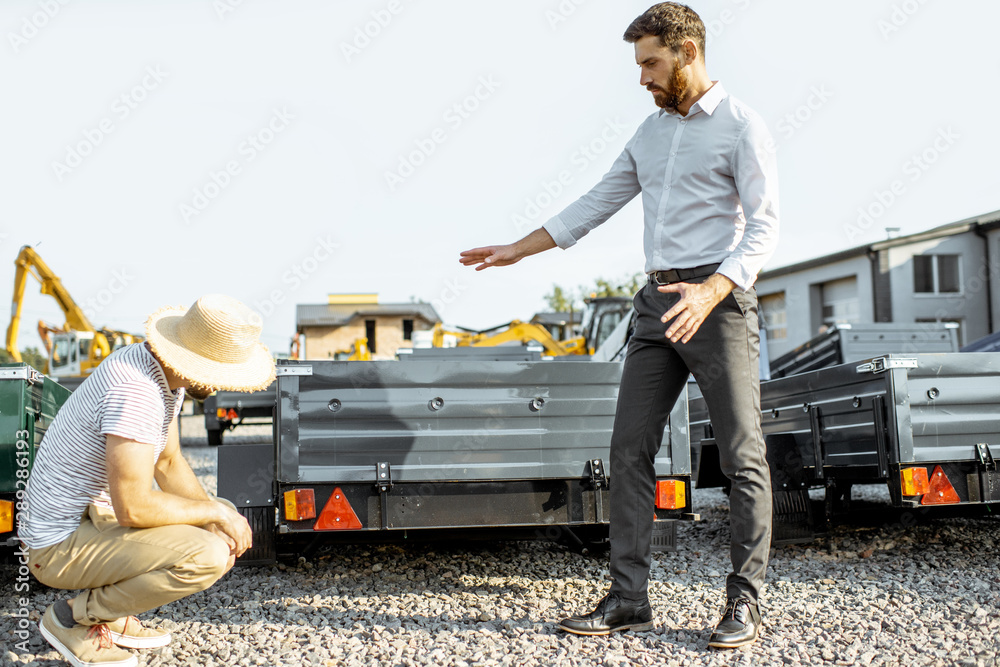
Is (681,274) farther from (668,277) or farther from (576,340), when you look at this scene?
(576,340)

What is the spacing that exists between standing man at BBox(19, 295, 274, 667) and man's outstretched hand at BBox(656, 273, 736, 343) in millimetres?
1360

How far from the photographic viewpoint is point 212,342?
257 centimetres

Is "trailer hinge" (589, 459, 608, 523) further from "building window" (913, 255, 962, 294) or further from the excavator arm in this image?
"building window" (913, 255, 962, 294)

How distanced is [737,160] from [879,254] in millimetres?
29606

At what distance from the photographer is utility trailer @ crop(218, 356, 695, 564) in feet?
12.1

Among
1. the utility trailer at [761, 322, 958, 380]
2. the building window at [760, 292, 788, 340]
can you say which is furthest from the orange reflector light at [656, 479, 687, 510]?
the building window at [760, 292, 788, 340]

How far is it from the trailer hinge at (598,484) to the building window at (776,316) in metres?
32.5

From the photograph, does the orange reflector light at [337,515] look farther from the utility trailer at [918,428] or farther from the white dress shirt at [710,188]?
the utility trailer at [918,428]

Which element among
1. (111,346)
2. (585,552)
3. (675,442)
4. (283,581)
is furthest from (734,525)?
(111,346)

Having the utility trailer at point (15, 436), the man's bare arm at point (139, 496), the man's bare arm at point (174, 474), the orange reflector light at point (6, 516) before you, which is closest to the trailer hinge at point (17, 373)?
the utility trailer at point (15, 436)

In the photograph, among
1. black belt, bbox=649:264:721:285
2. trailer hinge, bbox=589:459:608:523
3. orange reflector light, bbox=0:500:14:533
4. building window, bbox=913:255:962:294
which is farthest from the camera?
building window, bbox=913:255:962:294

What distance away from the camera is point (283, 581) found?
4023 millimetres

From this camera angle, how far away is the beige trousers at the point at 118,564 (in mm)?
2482

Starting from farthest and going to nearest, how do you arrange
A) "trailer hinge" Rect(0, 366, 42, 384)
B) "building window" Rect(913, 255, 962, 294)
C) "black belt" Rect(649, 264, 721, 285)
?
"building window" Rect(913, 255, 962, 294) < "trailer hinge" Rect(0, 366, 42, 384) < "black belt" Rect(649, 264, 721, 285)
